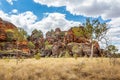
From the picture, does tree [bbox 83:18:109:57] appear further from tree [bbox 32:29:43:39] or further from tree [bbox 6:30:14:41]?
tree [bbox 32:29:43:39]

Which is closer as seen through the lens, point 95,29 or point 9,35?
point 95,29

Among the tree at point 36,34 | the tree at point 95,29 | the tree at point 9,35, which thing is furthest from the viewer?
the tree at point 36,34

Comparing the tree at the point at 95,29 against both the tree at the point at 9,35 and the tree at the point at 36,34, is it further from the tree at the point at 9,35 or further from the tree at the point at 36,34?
the tree at the point at 36,34

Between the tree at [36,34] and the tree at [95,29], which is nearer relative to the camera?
the tree at [95,29]

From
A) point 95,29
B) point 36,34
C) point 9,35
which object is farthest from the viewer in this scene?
point 36,34

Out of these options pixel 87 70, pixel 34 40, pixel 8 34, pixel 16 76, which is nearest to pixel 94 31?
pixel 87 70

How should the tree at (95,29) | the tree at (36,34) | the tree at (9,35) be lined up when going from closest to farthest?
the tree at (95,29), the tree at (9,35), the tree at (36,34)

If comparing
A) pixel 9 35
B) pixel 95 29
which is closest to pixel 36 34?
pixel 9 35

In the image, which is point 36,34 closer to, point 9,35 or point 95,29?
point 9,35

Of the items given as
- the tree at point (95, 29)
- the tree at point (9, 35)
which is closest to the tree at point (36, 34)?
the tree at point (9, 35)

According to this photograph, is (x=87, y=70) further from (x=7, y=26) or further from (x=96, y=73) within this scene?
(x=7, y=26)

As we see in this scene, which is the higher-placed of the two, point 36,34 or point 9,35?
point 36,34

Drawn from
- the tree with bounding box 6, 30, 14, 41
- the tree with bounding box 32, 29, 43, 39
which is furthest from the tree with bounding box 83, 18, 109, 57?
the tree with bounding box 32, 29, 43, 39

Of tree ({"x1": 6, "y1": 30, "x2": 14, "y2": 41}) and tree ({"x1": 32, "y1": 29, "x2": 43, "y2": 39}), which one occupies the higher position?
tree ({"x1": 32, "y1": 29, "x2": 43, "y2": 39})
